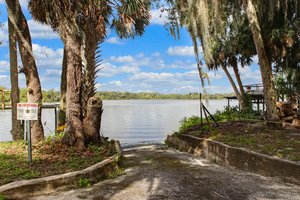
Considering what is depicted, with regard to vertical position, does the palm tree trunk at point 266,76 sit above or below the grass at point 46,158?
above

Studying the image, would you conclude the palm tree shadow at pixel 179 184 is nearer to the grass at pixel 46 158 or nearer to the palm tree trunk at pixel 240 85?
the grass at pixel 46 158

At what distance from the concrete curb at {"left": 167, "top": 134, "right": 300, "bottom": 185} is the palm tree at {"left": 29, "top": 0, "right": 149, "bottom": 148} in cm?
308

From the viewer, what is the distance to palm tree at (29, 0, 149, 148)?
7.89 metres

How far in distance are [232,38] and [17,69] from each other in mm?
13950

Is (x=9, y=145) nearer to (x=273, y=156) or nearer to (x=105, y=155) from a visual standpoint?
(x=105, y=155)

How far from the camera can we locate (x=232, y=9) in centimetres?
1449

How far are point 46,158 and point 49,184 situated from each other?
5.58 ft

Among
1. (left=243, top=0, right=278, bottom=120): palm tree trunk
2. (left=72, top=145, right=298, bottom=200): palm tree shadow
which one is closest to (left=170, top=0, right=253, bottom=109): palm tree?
(left=243, top=0, right=278, bottom=120): palm tree trunk

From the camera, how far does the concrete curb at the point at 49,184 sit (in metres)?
4.62

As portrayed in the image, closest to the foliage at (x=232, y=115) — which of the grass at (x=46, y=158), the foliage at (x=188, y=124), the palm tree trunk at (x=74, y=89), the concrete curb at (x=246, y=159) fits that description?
the foliage at (x=188, y=124)

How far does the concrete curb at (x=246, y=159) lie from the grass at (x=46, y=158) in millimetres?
2476

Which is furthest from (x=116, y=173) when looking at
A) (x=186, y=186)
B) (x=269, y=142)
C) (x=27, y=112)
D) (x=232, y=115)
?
(x=232, y=115)

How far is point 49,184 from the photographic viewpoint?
495cm

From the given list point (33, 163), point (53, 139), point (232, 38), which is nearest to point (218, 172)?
point (33, 163)
